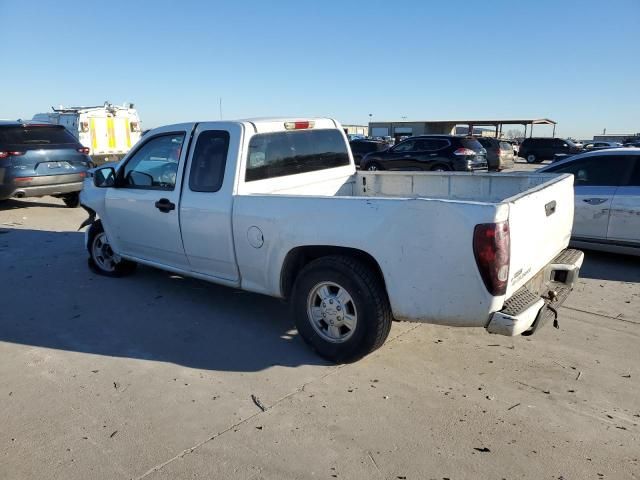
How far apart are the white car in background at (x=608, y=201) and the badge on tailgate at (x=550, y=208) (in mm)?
3382

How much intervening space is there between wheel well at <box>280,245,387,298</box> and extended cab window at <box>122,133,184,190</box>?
156 centimetres

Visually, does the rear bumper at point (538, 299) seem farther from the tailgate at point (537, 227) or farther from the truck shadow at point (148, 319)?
the truck shadow at point (148, 319)

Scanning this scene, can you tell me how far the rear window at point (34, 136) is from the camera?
31.7 feet

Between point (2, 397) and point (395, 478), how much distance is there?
269 cm

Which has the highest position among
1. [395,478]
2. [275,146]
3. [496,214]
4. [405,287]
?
[275,146]

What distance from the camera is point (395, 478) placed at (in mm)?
2623

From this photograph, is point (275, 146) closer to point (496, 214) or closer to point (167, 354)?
point (167, 354)

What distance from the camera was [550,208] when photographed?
370 cm

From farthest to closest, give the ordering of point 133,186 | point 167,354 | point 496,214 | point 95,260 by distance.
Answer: point 95,260, point 133,186, point 167,354, point 496,214

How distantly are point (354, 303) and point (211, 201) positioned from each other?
5.29 feet

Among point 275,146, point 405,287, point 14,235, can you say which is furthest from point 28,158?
point 405,287

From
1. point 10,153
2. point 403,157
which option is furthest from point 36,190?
point 403,157

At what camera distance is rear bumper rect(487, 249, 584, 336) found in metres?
3.10

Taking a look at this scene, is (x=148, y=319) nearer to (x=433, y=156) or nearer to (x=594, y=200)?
(x=594, y=200)
